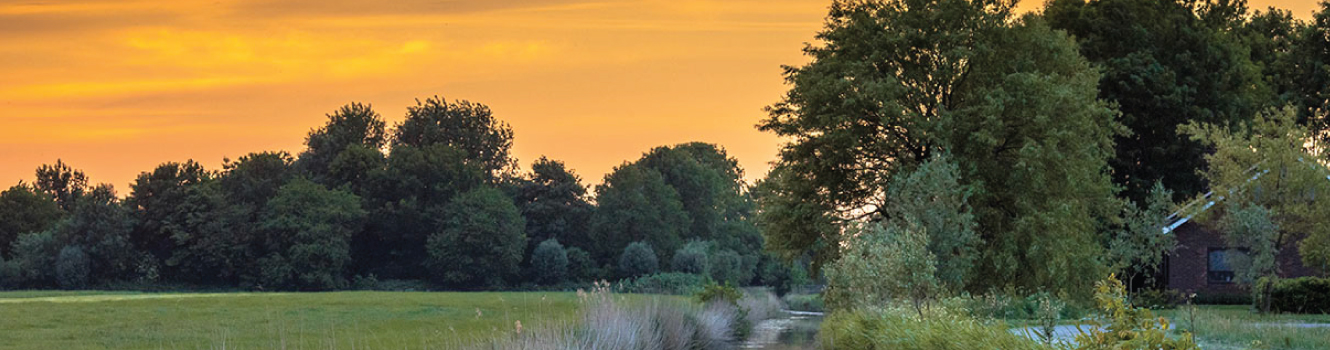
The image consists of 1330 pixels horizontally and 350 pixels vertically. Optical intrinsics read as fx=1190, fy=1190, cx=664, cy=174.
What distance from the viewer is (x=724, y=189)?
387 ft

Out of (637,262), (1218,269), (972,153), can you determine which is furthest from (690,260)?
(972,153)

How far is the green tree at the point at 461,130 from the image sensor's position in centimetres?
10375

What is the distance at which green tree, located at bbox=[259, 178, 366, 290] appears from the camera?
80188 millimetres

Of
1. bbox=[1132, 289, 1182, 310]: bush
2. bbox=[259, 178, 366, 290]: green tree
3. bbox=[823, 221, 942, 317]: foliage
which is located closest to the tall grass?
bbox=[823, 221, 942, 317]: foliage

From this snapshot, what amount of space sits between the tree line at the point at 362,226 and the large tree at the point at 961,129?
3990 cm

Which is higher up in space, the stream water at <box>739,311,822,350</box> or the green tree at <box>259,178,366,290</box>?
the green tree at <box>259,178,366,290</box>

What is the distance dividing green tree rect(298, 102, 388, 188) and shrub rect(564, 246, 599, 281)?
1751 centimetres

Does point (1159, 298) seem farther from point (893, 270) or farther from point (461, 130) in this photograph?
point (461, 130)

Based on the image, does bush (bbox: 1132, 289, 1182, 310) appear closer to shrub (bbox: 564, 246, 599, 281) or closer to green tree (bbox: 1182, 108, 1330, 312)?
green tree (bbox: 1182, 108, 1330, 312)

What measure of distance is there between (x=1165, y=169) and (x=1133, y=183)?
1.66 meters

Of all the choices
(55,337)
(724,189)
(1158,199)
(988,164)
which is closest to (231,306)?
(55,337)

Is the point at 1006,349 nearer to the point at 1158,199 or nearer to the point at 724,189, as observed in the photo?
the point at 1158,199

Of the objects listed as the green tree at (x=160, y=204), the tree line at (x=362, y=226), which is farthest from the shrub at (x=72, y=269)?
the green tree at (x=160, y=204)

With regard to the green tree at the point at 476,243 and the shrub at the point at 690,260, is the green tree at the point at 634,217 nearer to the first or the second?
the shrub at the point at 690,260
